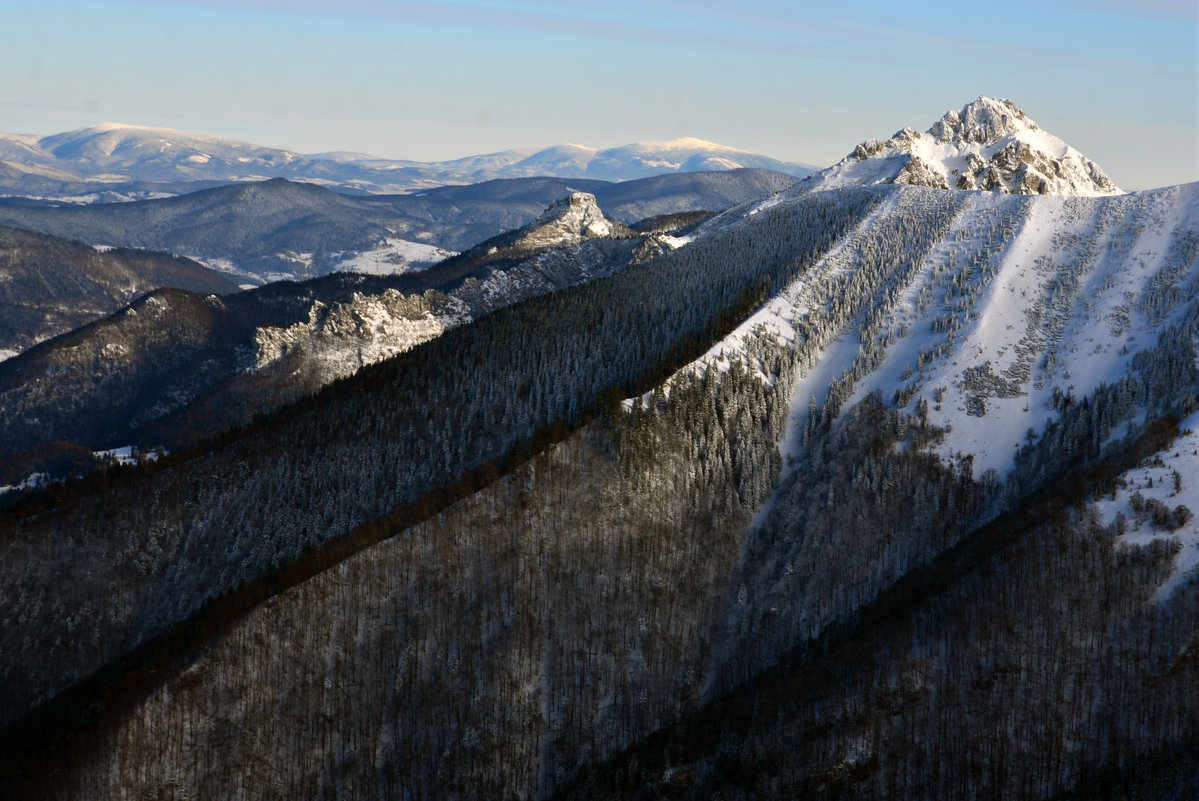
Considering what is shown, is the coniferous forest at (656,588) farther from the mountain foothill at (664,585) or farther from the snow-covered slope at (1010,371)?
the snow-covered slope at (1010,371)

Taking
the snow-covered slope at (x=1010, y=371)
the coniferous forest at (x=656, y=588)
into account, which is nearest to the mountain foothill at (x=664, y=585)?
the coniferous forest at (x=656, y=588)

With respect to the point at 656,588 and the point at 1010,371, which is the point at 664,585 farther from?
the point at 1010,371

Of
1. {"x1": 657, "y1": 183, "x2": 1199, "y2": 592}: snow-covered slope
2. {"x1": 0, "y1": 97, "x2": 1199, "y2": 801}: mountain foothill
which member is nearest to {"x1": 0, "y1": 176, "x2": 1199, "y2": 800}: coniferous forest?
{"x1": 0, "y1": 97, "x2": 1199, "y2": 801}: mountain foothill

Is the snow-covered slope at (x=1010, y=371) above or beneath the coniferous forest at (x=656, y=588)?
above

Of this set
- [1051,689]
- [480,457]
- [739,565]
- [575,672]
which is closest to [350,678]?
[575,672]

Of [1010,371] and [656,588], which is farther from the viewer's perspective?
[1010,371]

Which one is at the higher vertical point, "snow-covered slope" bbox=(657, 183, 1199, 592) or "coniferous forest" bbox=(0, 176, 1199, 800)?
"snow-covered slope" bbox=(657, 183, 1199, 592)

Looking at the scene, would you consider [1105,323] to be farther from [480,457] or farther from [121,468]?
[121,468]

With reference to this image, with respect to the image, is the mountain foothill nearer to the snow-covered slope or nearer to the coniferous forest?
the coniferous forest

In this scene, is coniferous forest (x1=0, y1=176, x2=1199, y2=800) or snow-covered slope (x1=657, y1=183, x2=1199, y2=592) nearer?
coniferous forest (x1=0, y1=176, x2=1199, y2=800)

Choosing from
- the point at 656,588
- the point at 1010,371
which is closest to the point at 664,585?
the point at 656,588

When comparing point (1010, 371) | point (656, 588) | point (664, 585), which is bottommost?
point (656, 588)
